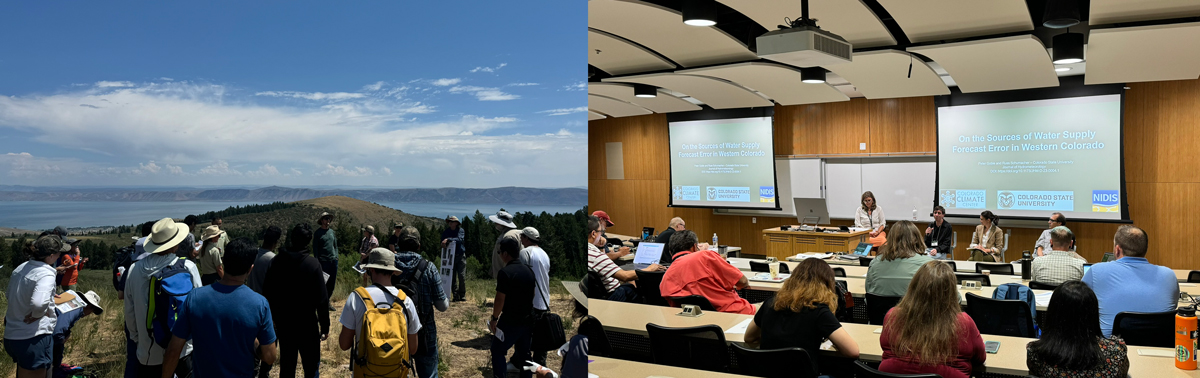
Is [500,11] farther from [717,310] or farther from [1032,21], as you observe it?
[1032,21]

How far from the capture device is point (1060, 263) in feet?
16.0

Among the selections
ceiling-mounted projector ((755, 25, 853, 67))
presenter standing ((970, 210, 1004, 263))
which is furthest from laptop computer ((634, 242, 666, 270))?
presenter standing ((970, 210, 1004, 263))

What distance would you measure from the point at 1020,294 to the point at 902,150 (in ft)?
25.9

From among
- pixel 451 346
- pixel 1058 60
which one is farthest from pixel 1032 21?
pixel 451 346

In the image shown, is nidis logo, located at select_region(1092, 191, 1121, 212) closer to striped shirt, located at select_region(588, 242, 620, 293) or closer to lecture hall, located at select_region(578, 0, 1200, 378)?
lecture hall, located at select_region(578, 0, 1200, 378)

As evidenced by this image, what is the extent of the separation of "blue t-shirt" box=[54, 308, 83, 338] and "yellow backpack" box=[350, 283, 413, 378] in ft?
5.22

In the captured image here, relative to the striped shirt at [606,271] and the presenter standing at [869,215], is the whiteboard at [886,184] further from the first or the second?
the striped shirt at [606,271]

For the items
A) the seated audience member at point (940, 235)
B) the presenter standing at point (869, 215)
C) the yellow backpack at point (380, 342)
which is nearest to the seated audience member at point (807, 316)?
the yellow backpack at point (380, 342)

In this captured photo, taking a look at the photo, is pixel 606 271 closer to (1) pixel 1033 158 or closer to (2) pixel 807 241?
(2) pixel 807 241

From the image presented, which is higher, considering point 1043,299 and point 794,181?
point 794,181

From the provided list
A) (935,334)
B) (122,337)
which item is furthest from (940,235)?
(122,337)

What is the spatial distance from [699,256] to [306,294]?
96.2 inches

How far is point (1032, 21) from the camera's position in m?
7.10

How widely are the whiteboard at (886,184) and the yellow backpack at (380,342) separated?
10.1 metres
